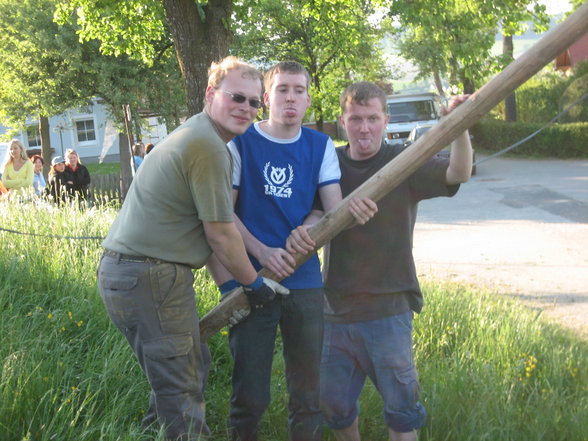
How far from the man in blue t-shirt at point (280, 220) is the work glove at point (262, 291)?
104mm

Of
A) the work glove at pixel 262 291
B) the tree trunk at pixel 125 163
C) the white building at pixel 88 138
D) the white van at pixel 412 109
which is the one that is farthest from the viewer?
the white building at pixel 88 138

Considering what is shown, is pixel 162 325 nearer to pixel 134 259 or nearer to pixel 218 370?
pixel 134 259

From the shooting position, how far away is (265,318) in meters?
3.51

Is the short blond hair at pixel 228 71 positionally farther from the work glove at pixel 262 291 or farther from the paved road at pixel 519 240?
the paved road at pixel 519 240

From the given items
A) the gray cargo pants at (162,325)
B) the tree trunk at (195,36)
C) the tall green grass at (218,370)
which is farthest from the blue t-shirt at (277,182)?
the tree trunk at (195,36)

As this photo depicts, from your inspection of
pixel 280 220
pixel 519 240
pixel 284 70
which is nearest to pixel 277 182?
pixel 280 220

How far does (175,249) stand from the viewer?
10.1 ft

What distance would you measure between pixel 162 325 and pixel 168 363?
16 cm

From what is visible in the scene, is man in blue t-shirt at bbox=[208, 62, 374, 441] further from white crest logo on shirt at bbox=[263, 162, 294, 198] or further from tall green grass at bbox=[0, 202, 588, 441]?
tall green grass at bbox=[0, 202, 588, 441]

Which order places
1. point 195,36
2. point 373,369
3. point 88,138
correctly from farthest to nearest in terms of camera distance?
point 88,138, point 195,36, point 373,369

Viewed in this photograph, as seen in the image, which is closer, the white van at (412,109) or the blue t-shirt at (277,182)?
the blue t-shirt at (277,182)

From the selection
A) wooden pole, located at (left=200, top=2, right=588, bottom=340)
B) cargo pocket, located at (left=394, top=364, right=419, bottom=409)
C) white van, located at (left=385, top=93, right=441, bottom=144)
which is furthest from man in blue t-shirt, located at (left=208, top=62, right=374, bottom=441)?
white van, located at (left=385, top=93, right=441, bottom=144)

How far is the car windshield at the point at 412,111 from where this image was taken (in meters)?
26.0

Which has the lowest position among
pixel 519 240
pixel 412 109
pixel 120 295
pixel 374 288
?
pixel 519 240
